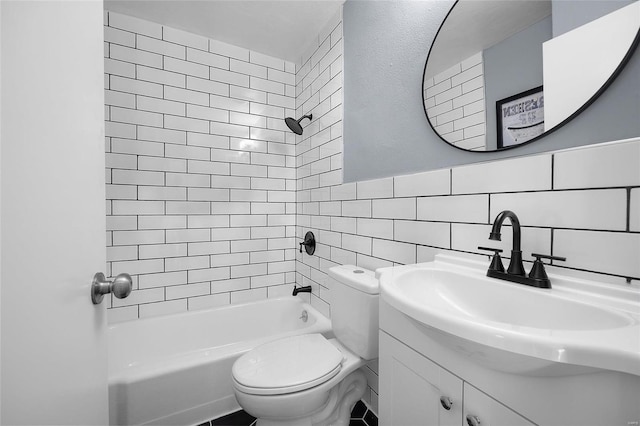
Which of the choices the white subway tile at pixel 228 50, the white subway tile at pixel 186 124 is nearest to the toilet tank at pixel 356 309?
the white subway tile at pixel 186 124

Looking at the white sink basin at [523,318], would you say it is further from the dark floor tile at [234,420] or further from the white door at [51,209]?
the dark floor tile at [234,420]

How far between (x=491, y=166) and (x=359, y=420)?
1.40m

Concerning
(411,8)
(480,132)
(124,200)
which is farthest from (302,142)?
(480,132)

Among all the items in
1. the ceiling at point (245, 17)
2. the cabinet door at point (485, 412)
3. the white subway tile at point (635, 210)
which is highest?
the ceiling at point (245, 17)

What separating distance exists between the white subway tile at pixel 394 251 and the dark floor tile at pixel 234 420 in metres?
1.12

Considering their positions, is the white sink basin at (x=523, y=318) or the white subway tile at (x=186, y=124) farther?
the white subway tile at (x=186, y=124)

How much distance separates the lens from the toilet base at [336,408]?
44.7 inches

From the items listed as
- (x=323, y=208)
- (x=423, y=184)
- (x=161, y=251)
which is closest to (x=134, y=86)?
(x=161, y=251)

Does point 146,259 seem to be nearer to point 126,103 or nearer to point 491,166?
point 126,103

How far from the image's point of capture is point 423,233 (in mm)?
1135

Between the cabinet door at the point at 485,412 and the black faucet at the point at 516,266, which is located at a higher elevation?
the black faucet at the point at 516,266

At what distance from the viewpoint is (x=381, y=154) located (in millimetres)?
1415

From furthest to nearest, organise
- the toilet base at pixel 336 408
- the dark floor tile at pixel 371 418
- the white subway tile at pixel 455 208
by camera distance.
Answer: the dark floor tile at pixel 371 418 < the toilet base at pixel 336 408 < the white subway tile at pixel 455 208

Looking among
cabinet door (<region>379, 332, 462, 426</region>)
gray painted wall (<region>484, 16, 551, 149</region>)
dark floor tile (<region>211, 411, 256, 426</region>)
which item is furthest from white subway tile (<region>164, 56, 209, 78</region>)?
dark floor tile (<region>211, 411, 256, 426</region>)
